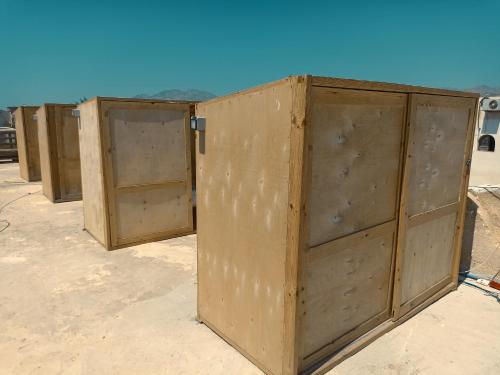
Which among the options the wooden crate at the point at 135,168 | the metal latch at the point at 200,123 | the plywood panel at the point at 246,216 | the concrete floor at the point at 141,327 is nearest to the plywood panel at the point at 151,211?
the wooden crate at the point at 135,168

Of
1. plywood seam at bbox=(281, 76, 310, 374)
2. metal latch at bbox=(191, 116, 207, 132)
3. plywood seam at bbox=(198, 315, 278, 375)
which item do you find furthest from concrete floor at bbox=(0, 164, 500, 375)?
metal latch at bbox=(191, 116, 207, 132)

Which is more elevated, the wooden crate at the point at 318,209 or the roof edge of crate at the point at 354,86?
the roof edge of crate at the point at 354,86

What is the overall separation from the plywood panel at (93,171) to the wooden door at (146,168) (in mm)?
148

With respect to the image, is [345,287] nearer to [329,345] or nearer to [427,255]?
[329,345]

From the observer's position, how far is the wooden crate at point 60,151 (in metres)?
9.94

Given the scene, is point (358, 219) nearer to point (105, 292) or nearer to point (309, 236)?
point (309, 236)

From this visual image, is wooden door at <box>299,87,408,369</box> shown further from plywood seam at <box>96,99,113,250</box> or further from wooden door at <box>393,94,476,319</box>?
plywood seam at <box>96,99,113,250</box>

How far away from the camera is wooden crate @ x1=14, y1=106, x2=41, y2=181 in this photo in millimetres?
13844

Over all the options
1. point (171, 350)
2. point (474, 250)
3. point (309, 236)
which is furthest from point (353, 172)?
point (474, 250)

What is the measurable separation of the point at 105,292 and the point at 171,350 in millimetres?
1785

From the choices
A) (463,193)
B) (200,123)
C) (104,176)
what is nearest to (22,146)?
(104,176)

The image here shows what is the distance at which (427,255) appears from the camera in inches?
169

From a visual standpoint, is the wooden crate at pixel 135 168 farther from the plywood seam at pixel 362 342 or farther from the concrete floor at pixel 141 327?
the plywood seam at pixel 362 342

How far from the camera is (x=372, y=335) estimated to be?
3701 mm
